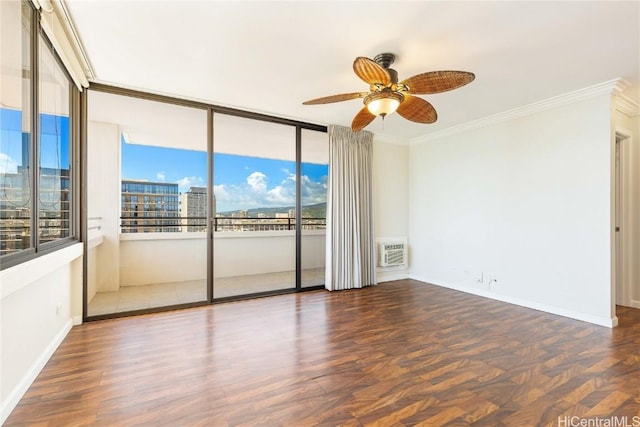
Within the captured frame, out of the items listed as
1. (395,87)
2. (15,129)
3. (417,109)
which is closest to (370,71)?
(395,87)

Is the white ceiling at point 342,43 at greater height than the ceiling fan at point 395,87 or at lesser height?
greater

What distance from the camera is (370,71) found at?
6.93 feet

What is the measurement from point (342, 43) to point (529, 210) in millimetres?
2995

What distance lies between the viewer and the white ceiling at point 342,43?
197cm

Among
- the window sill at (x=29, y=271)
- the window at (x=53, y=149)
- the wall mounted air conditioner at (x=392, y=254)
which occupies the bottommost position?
the wall mounted air conditioner at (x=392, y=254)

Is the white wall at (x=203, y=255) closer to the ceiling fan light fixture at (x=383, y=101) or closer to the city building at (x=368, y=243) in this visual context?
the city building at (x=368, y=243)

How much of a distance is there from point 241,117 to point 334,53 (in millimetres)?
1897

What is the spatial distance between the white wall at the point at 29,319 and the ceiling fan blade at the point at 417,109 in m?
2.88

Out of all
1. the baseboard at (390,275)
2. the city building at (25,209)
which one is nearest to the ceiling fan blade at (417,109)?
the city building at (25,209)

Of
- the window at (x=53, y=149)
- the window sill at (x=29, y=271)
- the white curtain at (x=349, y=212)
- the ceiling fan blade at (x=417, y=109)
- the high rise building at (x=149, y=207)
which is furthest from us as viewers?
the white curtain at (x=349, y=212)

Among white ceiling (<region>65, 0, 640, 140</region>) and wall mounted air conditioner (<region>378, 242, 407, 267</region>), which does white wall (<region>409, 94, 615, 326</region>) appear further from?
white ceiling (<region>65, 0, 640, 140</region>)

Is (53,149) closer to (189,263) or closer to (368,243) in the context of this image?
(189,263)

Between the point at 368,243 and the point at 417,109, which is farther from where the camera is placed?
the point at 368,243

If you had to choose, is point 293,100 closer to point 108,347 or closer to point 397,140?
point 397,140
